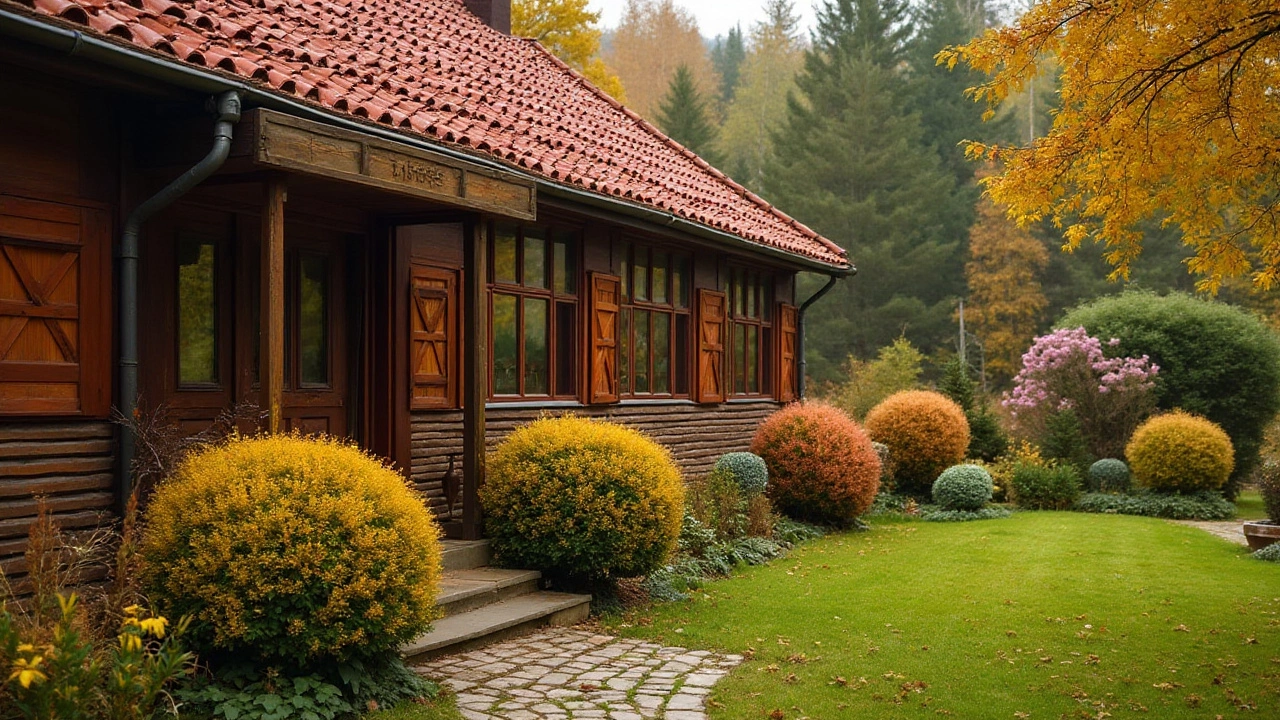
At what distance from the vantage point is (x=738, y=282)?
15953 millimetres

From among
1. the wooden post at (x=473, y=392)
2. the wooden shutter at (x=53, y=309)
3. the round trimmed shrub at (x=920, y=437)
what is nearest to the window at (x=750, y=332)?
the round trimmed shrub at (x=920, y=437)

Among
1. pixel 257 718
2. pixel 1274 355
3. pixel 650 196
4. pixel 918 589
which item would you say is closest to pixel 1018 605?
pixel 918 589

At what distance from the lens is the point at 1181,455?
59.5 ft

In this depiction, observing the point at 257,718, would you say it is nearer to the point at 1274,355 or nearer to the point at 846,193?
the point at 1274,355

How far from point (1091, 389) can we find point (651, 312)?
1090 cm

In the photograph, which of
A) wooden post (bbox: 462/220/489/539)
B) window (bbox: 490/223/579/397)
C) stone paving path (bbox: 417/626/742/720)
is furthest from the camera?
window (bbox: 490/223/579/397)

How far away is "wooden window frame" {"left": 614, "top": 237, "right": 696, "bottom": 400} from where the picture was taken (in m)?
12.9

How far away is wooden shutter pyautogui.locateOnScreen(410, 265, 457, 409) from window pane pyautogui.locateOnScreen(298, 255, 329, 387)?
0.78 metres

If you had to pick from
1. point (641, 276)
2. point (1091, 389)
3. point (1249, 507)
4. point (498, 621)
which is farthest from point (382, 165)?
point (1249, 507)

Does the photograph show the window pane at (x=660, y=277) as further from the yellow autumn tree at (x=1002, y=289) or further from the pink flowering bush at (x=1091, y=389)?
the yellow autumn tree at (x=1002, y=289)

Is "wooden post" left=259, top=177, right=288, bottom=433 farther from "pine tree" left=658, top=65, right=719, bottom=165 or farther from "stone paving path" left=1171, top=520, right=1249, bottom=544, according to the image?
"pine tree" left=658, top=65, right=719, bottom=165

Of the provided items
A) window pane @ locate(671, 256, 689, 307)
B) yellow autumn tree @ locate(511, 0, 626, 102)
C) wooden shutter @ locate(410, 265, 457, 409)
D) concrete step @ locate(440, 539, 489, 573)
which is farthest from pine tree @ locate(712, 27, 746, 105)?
concrete step @ locate(440, 539, 489, 573)

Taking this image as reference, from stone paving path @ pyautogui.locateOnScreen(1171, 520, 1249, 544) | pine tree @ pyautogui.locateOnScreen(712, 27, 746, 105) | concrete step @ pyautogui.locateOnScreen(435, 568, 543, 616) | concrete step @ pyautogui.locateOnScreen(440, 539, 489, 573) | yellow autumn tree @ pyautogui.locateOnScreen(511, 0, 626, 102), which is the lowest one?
stone paving path @ pyautogui.locateOnScreen(1171, 520, 1249, 544)

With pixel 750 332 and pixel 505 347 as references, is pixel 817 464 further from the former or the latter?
pixel 505 347
